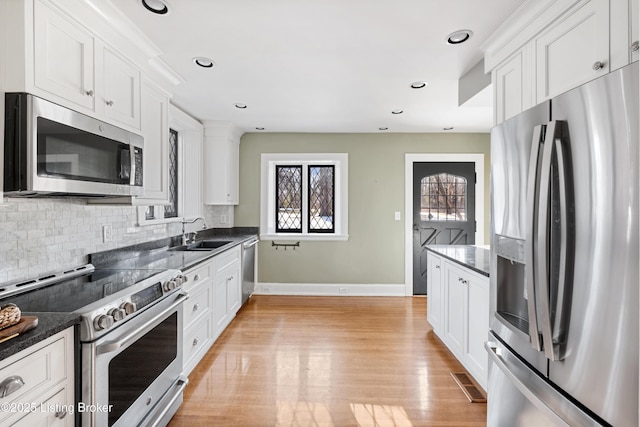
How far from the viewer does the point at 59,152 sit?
144cm

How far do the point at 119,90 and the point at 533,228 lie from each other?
2.30 metres

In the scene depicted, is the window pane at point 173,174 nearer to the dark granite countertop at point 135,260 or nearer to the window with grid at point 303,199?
the dark granite countertop at point 135,260

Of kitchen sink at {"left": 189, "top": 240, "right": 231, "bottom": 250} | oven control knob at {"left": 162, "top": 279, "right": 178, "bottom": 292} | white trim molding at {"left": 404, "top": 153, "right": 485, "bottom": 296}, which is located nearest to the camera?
oven control knob at {"left": 162, "top": 279, "right": 178, "bottom": 292}

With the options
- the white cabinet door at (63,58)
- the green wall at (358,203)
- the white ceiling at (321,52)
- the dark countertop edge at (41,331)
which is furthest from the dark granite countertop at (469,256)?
the white cabinet door at (63,58)

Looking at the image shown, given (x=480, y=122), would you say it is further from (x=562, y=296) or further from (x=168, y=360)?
(x=168, y=360)

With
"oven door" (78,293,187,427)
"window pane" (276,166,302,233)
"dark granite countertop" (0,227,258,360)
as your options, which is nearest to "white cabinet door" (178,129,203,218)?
"dark granite countertop" (0,227,258,360)

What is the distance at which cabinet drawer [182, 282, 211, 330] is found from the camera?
2312 millimetres

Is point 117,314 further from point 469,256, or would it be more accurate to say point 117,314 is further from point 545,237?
point 469,256

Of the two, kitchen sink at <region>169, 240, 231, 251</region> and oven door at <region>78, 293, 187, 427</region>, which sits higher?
kitchen sink at <region>169, 240, 231, 251</region>

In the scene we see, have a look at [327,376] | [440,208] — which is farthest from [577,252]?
[440,208]

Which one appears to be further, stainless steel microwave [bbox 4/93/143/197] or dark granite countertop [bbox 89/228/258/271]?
dark granite countertop [bbox 89/228/258/271]

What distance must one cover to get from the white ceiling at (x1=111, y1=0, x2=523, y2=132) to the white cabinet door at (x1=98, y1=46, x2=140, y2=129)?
0.83 feet

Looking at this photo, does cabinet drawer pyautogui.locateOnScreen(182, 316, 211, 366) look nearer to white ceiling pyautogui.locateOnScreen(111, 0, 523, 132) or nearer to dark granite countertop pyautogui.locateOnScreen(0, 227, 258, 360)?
dark granite countertop pyautogui.locateOnScreen(0, 227, 258, 360)

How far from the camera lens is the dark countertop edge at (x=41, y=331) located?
955 millimetres
